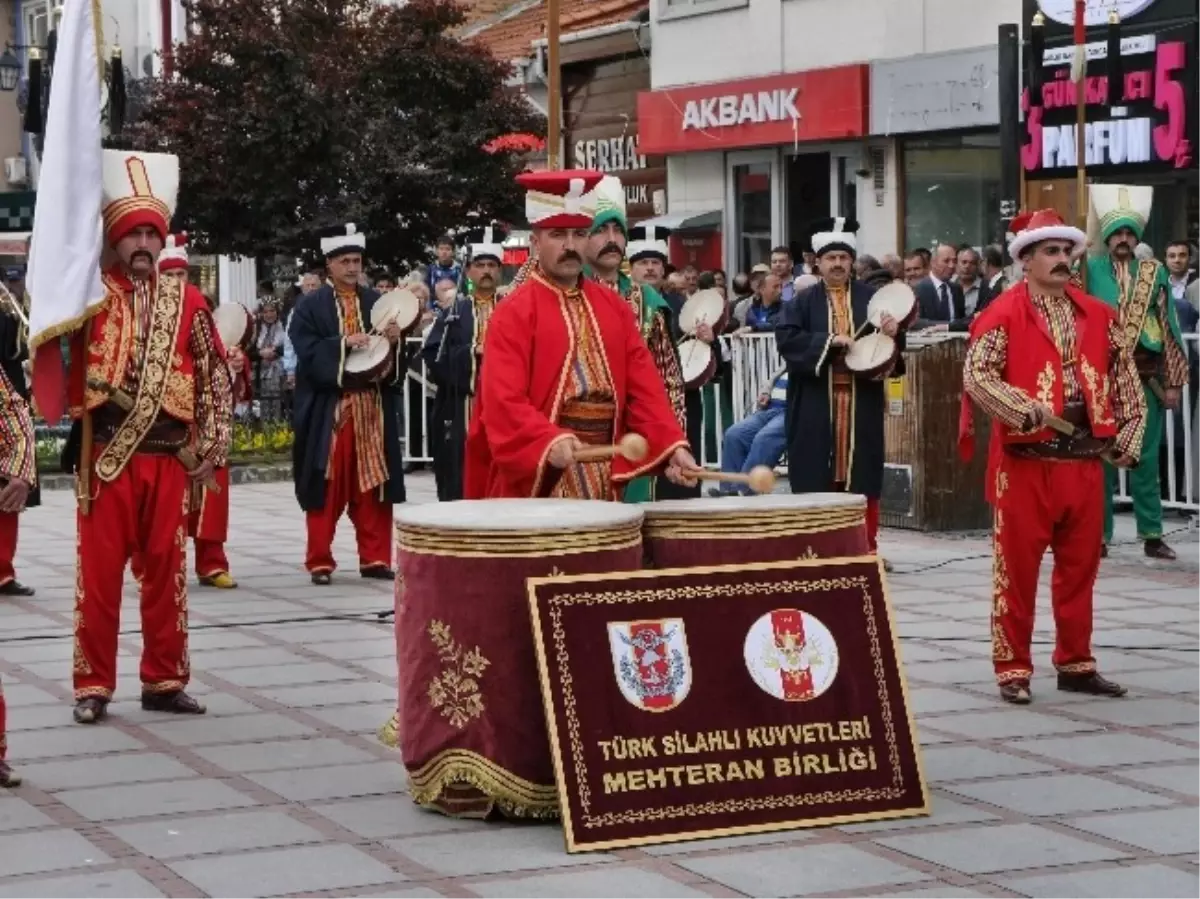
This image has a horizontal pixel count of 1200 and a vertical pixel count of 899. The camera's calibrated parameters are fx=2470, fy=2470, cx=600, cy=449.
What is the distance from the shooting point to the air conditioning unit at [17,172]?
43.3 m

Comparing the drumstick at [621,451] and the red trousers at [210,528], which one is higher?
the drumstick at [621,451]

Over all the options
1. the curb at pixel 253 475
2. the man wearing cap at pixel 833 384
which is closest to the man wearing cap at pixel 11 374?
the man wearing cap at pixel 833 384

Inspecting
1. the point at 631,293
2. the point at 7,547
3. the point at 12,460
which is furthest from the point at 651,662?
the point at 7,547

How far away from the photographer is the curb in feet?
58.5

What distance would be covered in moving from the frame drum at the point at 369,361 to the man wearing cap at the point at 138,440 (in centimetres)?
384

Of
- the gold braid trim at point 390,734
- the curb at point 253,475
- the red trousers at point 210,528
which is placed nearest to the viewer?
the gold braid trim at point 390,734

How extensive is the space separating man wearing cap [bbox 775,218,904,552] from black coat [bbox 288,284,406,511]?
6.73 feet

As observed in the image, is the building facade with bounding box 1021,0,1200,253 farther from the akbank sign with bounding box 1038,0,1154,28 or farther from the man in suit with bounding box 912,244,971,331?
the man in suit with bounding box 912,244,971,331

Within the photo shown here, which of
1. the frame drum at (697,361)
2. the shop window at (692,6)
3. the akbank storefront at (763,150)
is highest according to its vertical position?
the shop window at (692,6)

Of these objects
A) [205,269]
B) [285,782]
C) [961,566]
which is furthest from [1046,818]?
[205,269]

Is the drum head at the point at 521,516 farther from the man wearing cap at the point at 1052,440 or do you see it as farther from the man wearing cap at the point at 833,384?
the man wearing cap at the point at 833,384

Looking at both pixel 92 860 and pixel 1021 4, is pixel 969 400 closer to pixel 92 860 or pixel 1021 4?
pixel 92 860

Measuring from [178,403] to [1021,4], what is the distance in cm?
1263

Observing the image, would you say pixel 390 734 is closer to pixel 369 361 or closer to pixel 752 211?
pixel 369 361
